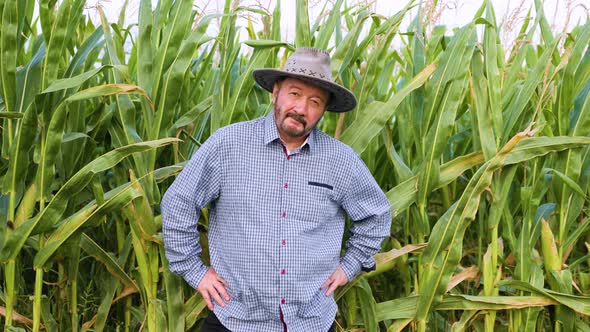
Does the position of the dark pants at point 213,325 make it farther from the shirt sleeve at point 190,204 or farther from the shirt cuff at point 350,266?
the shirt cuff at point 350,266

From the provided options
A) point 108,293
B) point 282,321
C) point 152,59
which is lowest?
point 108,293

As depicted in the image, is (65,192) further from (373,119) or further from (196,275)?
(373,119)

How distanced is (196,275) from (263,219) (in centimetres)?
29

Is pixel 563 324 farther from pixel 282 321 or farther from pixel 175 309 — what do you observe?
pixel 175 309

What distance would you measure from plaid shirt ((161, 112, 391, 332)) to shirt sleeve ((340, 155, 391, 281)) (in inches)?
1.9

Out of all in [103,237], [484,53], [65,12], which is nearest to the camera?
[65,12]

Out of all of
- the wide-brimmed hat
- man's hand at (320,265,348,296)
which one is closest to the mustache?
the wide-brimmed hat

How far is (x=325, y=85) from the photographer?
7.12ft

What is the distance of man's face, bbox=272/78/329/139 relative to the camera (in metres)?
2.14

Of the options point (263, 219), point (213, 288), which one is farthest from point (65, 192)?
point (263, 219)

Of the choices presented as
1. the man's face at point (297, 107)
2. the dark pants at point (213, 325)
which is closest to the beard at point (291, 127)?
the man's face at point (297, 107)

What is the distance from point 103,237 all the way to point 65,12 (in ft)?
3.16

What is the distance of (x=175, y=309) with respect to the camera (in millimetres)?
2584

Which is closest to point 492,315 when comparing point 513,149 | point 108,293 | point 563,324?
point 563,324
